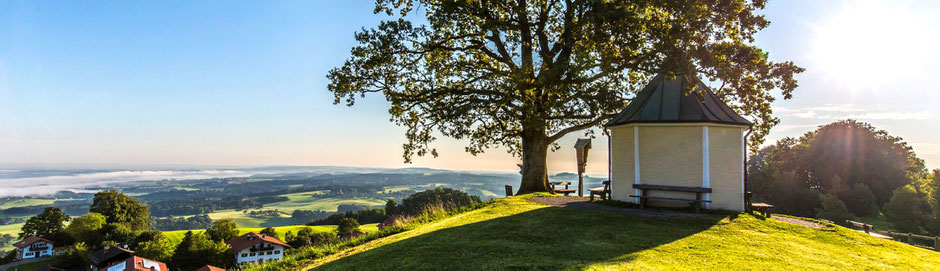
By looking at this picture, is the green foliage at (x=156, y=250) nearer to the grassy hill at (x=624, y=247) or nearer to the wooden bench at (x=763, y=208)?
the grassy hill at (x=624, y=247)

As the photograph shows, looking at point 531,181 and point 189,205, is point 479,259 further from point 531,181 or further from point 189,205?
point 189,205

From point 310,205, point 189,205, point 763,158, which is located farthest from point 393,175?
point 763,158

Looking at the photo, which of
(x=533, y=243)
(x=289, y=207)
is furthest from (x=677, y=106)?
(x=289, y=207)

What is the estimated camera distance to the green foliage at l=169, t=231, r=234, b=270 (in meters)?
41.0

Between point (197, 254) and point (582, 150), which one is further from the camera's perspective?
point (197, 254)

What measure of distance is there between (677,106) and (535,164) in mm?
6878

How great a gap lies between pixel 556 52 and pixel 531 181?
601 centimetres

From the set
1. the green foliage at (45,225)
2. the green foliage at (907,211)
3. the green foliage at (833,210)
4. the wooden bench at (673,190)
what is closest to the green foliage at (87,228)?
the green foliage at (45,225)

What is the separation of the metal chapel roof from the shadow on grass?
345 centimetres

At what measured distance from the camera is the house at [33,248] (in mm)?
45750

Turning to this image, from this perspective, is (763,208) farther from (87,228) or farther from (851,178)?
(87,228)

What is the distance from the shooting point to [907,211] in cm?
3431

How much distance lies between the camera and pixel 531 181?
1905 cm

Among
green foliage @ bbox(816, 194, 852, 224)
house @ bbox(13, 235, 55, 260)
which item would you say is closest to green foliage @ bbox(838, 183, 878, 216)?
green foliage @ bbox(816, 194, 852, 224)
